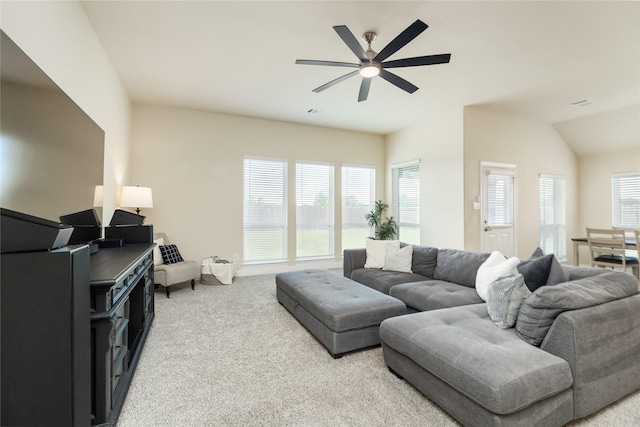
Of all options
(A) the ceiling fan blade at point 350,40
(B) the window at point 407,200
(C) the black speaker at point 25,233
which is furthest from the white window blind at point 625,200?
(C) the black speaker at point 25,233

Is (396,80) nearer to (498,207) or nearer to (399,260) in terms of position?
(399,260)

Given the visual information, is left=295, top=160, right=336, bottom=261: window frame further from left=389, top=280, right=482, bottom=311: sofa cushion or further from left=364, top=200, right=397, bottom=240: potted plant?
left=389, top=280, right=482, bottom=311: sofa cushion

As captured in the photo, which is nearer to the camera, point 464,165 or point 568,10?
point 568,10

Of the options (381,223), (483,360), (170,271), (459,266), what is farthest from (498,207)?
(170,271)

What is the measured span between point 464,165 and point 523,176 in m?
1.61

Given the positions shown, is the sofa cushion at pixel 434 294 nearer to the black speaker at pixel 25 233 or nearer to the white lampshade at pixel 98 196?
the black speaker at pixel 25 233

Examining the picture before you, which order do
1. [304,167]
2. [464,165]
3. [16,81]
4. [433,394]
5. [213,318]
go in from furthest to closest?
1. [304,167]
2. [464,165]
3. [213,318]
4. [433,394]
5. [16,81]

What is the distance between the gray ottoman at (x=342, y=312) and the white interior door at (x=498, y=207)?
10.6ft

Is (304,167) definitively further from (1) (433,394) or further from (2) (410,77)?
(1) (433,394)

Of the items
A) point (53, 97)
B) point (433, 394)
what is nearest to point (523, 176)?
point (433, 394)

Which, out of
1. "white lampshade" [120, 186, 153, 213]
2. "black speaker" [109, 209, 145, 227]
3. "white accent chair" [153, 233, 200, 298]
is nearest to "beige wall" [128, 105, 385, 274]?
"white accent chair" [153, 233, 200, 298]

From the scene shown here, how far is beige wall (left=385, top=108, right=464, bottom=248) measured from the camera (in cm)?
496

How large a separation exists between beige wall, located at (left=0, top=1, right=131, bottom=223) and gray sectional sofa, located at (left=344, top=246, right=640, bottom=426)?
9.36 feet

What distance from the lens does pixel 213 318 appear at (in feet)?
10.8
